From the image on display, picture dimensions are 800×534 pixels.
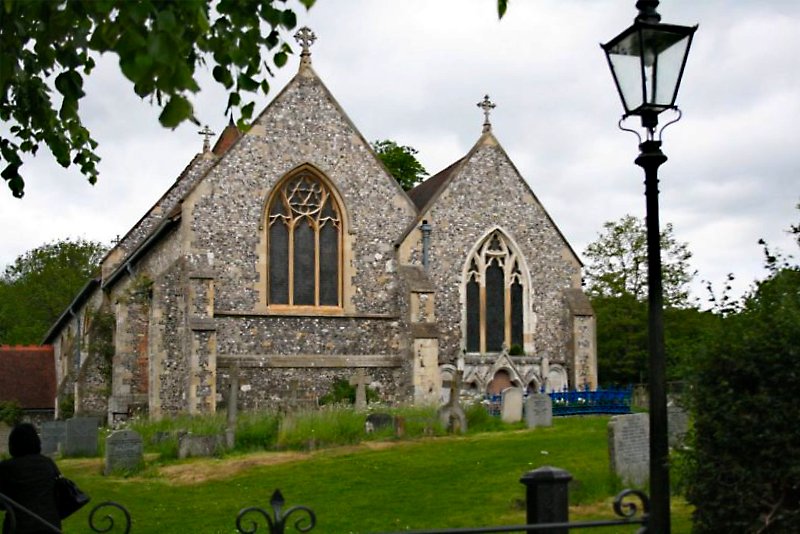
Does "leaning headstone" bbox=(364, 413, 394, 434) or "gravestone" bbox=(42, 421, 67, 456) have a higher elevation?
"leaning headstone" bbox=(364, 413, 394, 434)

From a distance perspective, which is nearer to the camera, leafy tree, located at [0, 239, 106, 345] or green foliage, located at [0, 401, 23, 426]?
green foliage, located at [0, 401, 23, 426]

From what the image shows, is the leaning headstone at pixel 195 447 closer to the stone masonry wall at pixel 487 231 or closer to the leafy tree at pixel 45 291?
the stone masonry wall at pixel 487 231

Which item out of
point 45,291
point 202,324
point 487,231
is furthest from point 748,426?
point 45,291

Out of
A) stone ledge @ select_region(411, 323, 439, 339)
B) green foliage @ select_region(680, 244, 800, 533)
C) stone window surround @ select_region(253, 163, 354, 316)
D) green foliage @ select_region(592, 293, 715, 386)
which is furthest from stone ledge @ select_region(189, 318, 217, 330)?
green foliage @ select_region(592, 293, 715, 386)

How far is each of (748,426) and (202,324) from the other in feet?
55.8

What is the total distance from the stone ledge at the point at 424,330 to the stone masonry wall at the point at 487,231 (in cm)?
102

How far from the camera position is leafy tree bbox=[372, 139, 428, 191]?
43.2 meters

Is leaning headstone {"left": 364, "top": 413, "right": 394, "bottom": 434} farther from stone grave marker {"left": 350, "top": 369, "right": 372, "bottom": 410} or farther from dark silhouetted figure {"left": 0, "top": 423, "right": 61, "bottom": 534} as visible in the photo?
dark silhouetted figure {"left": 0, "top": 423, "right": 61, "bottom": 534}

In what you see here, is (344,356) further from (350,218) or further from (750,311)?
(750,311)

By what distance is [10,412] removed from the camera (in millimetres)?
35219

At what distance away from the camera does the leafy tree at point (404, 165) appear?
142ft

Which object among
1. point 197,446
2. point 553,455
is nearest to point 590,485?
point 553,455

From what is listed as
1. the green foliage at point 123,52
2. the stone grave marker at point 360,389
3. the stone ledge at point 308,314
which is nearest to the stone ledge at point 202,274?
the stone ledge at point 308,314

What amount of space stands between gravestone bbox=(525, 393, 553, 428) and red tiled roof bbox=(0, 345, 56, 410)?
82.2 ft
